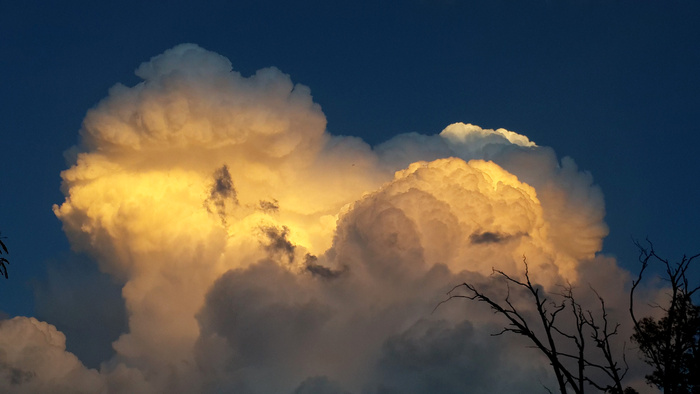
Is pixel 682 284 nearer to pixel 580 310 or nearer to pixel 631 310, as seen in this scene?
pixel 631 310

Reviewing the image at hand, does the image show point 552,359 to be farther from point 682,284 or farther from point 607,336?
point 682,284

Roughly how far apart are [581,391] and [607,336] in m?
3.83

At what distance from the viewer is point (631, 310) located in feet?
65.8

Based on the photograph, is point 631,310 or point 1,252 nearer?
point 631,310

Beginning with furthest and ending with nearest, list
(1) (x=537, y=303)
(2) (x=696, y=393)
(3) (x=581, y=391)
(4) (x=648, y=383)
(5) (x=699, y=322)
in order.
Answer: (4) (x=648, y=383)
(2) (x=696, y=393)
(1) (x=537, y=303)
(5) (x=699, y=322)
(3) (x=581, y=391)

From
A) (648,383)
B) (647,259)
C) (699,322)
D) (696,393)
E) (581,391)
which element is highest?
(648,383)

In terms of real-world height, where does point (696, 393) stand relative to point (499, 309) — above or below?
above

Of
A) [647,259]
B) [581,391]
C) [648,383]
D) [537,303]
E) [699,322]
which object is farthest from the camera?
[648,383]

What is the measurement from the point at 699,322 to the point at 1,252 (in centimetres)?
2986

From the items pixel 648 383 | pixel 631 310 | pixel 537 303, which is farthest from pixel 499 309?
pixel 648 383

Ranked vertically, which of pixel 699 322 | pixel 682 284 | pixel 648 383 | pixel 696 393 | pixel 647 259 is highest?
pixel 648 383

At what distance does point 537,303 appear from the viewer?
65.7 feet

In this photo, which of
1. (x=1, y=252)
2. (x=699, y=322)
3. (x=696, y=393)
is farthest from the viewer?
(x=696, y=393)

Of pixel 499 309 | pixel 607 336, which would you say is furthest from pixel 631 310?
pixel 499 309
